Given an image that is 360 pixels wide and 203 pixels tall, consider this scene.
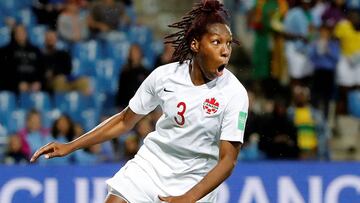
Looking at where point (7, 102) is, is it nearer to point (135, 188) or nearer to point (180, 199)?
point (135, 188)

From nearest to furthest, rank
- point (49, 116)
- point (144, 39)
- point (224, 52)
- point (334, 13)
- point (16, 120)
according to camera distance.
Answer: point (224, 52) < point (16, 120) < point (49, 116) < point (144, 39) < point (334, 13)

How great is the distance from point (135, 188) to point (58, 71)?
4709 mm

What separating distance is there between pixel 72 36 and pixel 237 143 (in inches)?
212

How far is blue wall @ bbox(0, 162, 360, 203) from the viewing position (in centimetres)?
717

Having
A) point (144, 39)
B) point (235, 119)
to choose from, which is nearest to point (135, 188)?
point (235, 119)

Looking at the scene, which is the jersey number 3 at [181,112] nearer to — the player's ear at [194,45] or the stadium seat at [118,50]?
the player's ear at [194,45]

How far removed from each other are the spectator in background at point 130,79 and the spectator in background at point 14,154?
1.29m

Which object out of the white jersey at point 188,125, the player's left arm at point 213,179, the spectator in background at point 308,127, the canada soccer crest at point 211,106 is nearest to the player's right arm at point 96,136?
the white jersey at point 188,125

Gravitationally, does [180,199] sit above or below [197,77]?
below

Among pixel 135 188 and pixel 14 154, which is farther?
pixel 14 154

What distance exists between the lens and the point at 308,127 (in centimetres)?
907

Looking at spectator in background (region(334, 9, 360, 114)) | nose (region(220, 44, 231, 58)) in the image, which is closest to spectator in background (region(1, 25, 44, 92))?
spectator in background (region(334, 9, 360, 114))

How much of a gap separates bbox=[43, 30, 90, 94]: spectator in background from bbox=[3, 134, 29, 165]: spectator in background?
3.23 feet

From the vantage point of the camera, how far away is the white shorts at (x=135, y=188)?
14.9 ft
